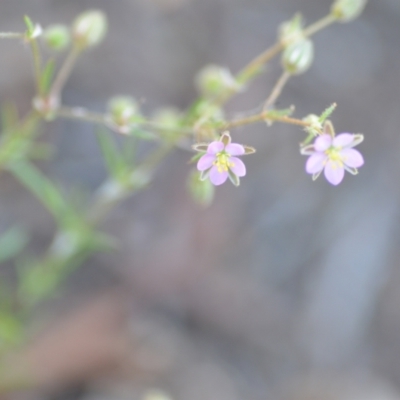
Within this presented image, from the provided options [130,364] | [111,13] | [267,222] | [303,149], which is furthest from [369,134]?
[303,149]

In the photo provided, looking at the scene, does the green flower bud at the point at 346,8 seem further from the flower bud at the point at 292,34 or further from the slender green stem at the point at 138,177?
the slender green stem at the point at 138,177

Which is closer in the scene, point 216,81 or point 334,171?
point 334,171

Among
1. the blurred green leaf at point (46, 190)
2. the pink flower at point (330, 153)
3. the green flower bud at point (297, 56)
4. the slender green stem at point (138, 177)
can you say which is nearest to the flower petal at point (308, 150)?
the pink flower at point (330, 153)

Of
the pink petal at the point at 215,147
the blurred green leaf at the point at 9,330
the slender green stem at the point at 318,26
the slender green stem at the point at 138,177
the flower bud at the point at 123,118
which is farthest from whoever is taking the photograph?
the blurred green leaf at the point at 9,330

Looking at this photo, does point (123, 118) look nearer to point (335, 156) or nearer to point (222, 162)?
point (222, 162)

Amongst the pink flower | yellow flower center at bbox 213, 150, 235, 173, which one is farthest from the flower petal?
yellow flower center at bbox 213, 150, 235, 173

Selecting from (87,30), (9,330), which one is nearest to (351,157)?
(87,30)

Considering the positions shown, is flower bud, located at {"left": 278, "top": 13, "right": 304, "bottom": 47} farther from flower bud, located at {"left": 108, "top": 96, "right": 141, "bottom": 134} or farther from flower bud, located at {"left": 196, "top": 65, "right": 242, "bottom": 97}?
flower bud, located at {"left": 108, "top": 96, "right": 141, "bottom": 134}
